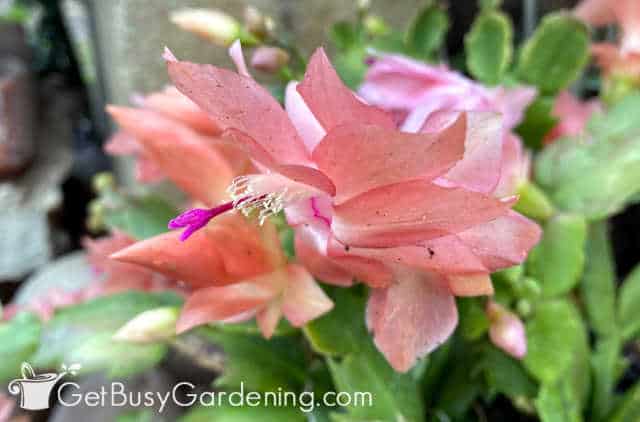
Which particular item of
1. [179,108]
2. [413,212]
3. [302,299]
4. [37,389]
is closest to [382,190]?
[413,212]

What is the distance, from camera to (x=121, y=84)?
98 centimetres

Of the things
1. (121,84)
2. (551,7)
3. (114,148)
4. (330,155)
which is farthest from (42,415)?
(551,7)

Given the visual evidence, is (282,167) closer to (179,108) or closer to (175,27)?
(179,108)

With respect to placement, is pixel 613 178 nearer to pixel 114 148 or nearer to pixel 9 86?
pixel 114 148

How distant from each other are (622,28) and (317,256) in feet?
1.57

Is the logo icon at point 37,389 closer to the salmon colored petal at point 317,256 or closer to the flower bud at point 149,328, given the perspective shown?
the flower bud at point 149,328

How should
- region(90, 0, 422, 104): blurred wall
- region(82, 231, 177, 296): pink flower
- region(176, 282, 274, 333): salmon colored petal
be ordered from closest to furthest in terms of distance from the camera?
1. region(176, 282, 274, 333): salmon colored petal
2. region(82, 231, 177, 296): pink flower
3. region(90, 0, 422, 104): blurred wall

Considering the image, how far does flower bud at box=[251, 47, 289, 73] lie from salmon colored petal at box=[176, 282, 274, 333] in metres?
0.18

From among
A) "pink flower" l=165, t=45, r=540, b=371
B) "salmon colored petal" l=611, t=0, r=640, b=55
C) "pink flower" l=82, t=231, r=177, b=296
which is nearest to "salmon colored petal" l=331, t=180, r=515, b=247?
"pink flower" l=165, t=45, r=540, b=371

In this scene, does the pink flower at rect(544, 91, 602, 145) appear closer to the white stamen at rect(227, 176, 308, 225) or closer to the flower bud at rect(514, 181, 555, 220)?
the flower bud at rect(514, 181, 555, 220)

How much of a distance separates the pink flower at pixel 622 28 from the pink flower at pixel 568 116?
0.17 ft

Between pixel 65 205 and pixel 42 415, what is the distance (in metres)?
0.65

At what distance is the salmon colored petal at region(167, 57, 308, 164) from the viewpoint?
0.25 m

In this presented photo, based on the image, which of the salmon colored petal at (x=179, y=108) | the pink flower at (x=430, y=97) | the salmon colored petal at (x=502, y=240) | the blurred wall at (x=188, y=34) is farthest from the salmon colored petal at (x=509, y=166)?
the blurred wall at (x=188, y=34)
